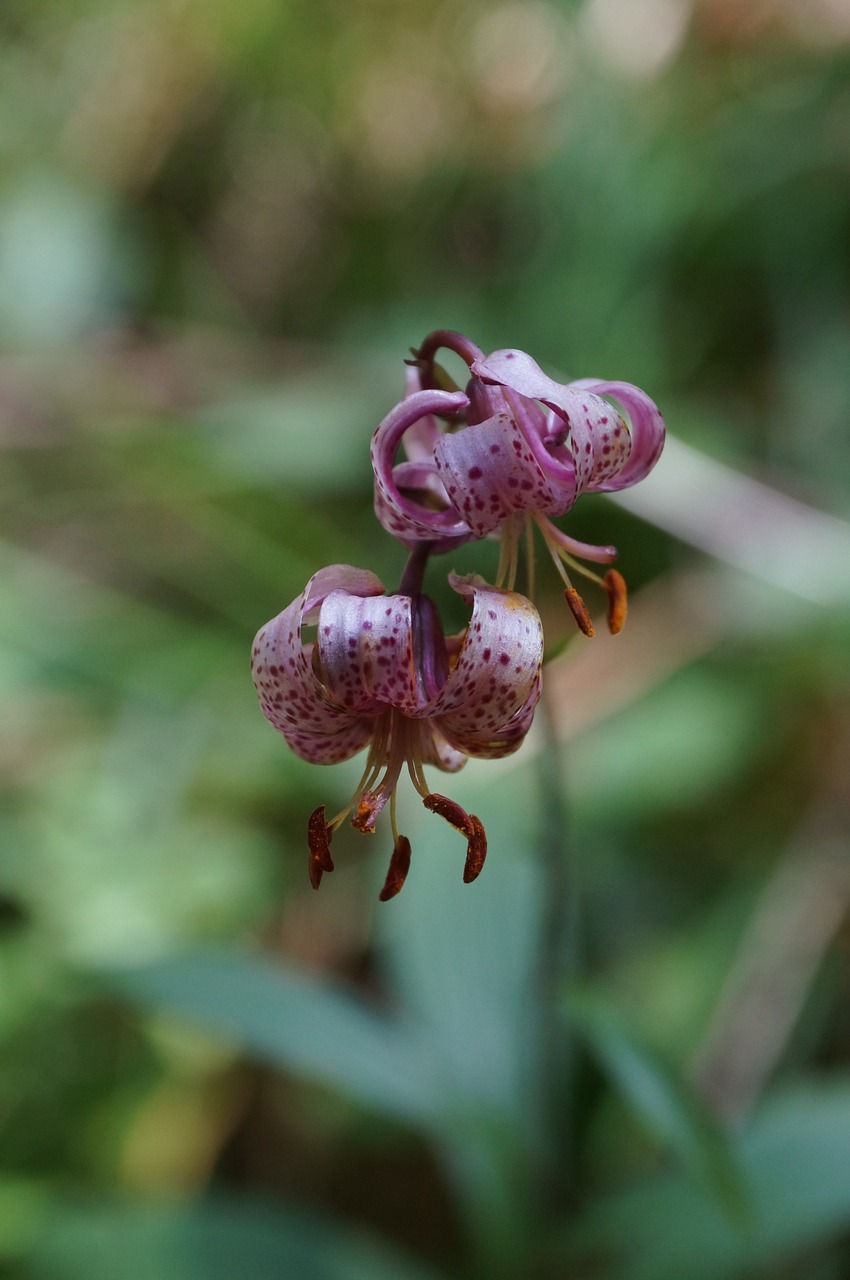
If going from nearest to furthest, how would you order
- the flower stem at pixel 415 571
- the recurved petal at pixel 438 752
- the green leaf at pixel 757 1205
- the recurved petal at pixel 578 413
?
the recurved petal at pixel 578 413, the flower stem at pixel 415 571, the recurved petal at pixel 438 752, the green leaf at pixel 757 1205

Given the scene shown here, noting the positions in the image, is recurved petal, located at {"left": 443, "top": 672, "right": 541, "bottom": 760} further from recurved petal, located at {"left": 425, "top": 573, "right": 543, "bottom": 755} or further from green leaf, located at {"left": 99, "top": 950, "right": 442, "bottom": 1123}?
green leaf, located at {"left": 99, "top": 950, "right": 442, "bottom": 1123}

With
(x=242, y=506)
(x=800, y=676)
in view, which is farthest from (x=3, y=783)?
(x=800, y=676)

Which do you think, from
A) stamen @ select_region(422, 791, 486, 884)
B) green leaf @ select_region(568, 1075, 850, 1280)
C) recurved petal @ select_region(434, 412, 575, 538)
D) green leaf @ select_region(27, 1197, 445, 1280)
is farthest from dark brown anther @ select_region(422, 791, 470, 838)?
green leaf @ select_region(27, 1197, 445, 1280)

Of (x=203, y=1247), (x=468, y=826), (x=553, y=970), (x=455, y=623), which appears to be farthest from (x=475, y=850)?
(x=455, y=623)

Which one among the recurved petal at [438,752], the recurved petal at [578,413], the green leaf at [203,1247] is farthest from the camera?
the green leaf at [203,1247]

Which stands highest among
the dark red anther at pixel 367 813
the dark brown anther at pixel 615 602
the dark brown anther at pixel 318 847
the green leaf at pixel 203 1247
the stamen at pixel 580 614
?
the dark brown anther at pixel 615 602

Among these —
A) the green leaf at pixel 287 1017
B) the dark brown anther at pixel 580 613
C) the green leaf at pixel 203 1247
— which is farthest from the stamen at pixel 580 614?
the green leaf at pixel 203 1247

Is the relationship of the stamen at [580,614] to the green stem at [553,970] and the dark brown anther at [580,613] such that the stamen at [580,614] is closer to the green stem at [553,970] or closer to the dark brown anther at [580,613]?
the dark brown anther at [580,613]

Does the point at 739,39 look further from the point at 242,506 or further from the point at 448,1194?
the point at 448,1194
